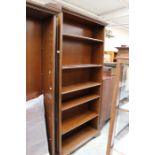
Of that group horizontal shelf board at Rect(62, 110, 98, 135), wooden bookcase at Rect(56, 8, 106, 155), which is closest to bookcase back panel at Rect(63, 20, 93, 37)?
wooden bookcase at Rect(56, 8, 106, 155)

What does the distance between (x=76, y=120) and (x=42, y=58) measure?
1129mm

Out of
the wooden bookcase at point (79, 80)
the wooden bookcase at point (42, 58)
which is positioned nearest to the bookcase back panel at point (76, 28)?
the wooden bookcase at point (79, 80)

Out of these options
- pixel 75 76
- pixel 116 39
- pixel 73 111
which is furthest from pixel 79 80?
pixel 116 39

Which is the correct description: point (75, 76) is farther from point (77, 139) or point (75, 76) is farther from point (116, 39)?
point (116, 39)

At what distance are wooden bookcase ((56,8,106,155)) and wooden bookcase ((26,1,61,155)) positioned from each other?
0.13 m

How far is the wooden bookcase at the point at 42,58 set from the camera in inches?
68.1

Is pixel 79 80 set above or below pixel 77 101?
above

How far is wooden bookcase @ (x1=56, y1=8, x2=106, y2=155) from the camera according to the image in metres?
2.16

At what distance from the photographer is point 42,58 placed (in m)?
1.89

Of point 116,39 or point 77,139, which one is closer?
point 77,139

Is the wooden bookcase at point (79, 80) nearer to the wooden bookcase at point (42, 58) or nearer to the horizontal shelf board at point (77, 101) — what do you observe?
the horizontal shelf board at point (77, 101)
